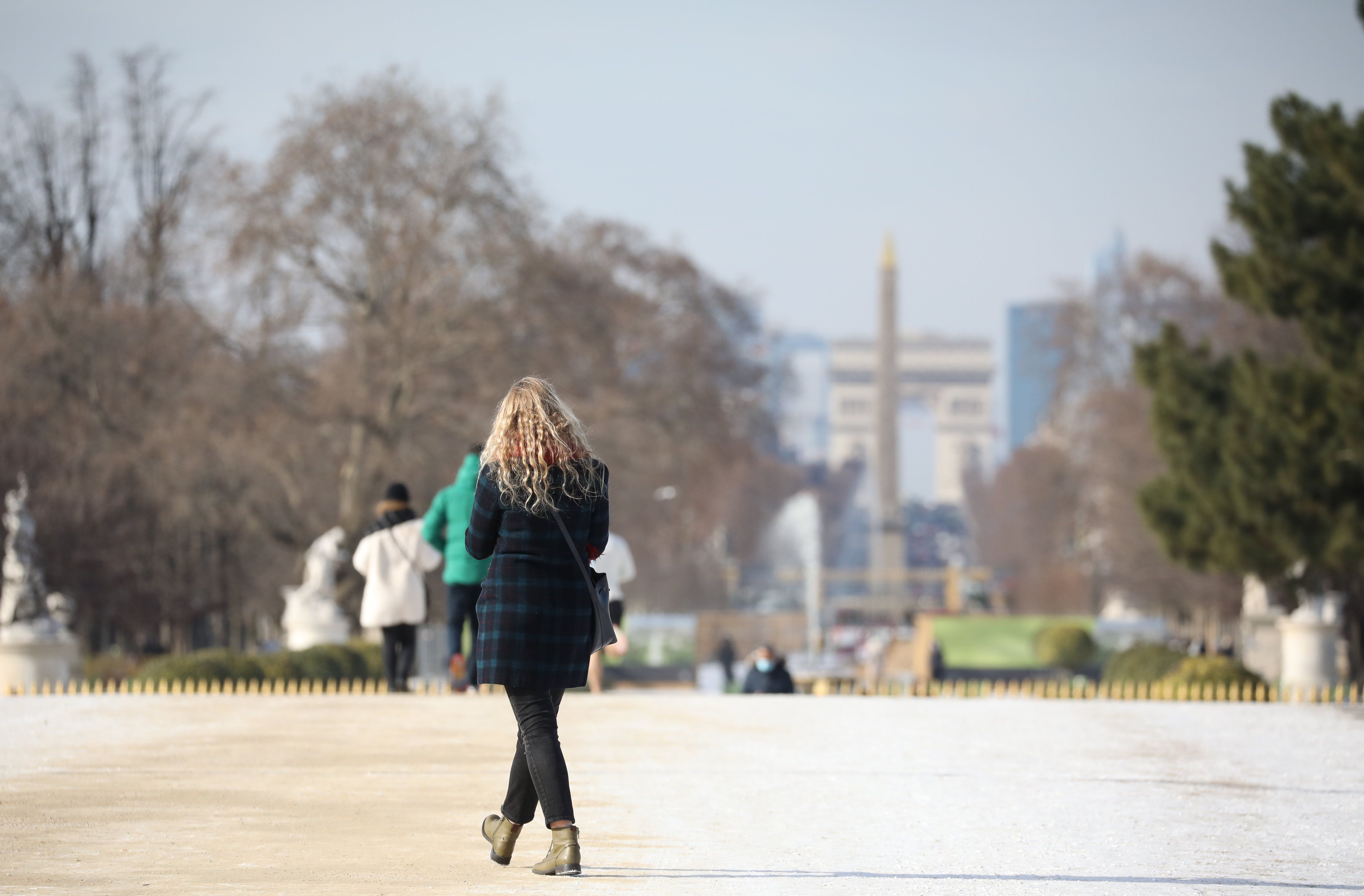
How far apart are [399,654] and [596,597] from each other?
25.0ft

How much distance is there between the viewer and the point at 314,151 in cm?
2856

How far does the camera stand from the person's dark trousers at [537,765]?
18.4 feet

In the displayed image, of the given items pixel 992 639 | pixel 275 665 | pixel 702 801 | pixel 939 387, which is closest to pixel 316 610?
pixel 275 665

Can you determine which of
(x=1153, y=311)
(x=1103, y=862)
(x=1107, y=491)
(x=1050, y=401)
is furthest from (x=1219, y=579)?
(x=1103, y=862)

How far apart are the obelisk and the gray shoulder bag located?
59.5 meters

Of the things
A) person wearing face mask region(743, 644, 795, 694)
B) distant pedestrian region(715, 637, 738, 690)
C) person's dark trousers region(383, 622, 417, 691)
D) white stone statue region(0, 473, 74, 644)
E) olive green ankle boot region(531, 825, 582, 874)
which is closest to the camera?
olive green ankle boot region(531, 825, 582, 874)

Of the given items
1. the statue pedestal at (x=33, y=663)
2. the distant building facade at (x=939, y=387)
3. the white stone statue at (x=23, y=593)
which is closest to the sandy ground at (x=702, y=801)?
the statue pedestal at (x=33, y=663)

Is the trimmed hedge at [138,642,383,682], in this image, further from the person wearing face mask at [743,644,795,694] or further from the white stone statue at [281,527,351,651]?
the person wearing face mask at [743,644,795,694]

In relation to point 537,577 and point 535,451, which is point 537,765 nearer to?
point 537,577

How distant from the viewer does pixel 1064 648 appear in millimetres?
33969

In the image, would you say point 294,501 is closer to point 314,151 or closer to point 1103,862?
point 314,151

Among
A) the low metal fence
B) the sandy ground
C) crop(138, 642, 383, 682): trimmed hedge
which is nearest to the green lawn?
the low metal fence

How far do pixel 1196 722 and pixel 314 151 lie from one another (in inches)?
800

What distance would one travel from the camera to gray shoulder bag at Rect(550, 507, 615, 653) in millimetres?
5715
